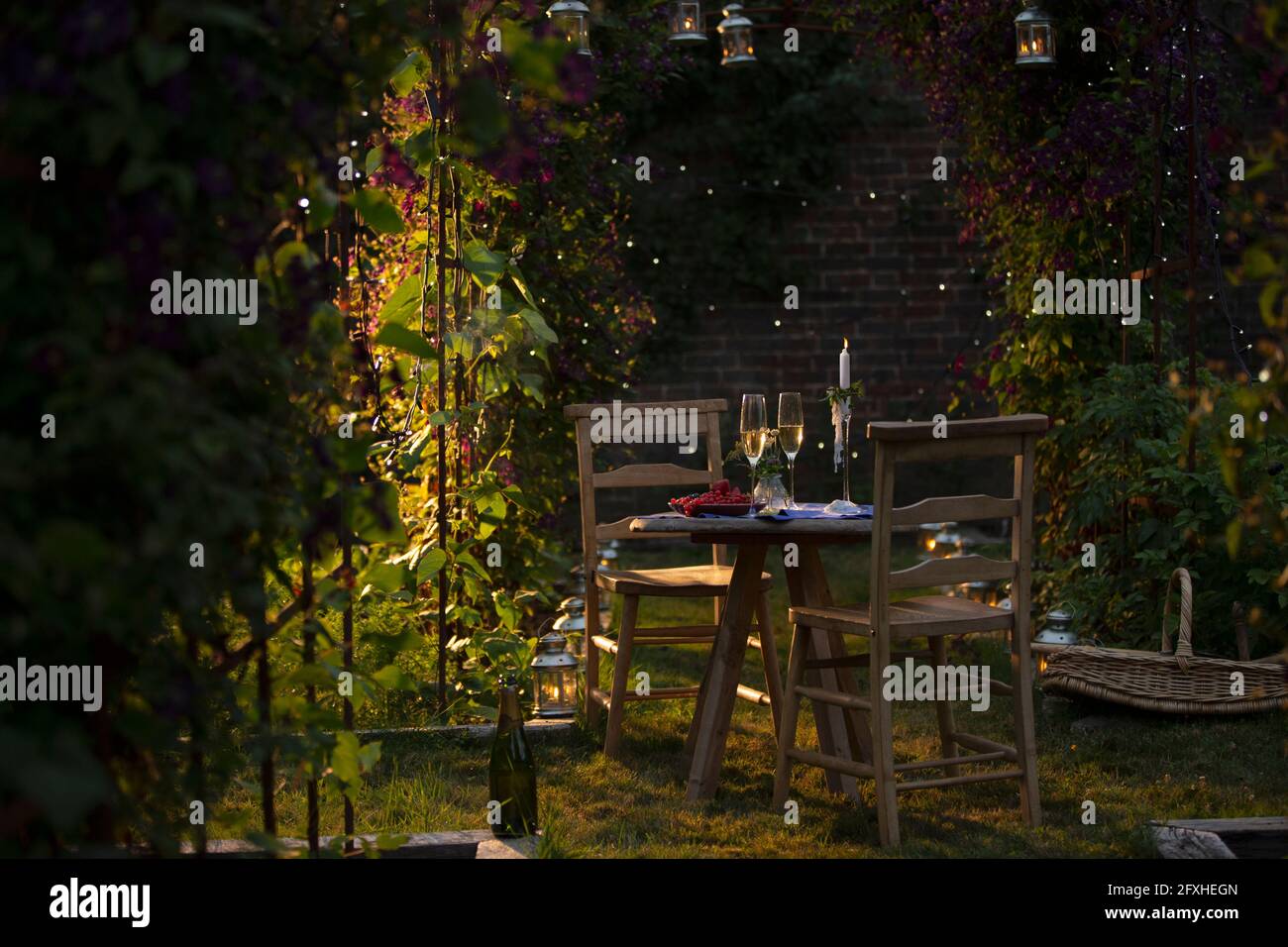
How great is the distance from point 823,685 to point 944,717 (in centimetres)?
32

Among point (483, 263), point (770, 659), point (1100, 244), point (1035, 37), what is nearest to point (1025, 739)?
point (770, 659)

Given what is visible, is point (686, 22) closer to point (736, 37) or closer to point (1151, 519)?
point (736, 37)

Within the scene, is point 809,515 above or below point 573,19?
below

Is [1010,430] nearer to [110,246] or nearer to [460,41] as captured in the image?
[460,41]

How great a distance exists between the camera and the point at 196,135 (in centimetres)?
139

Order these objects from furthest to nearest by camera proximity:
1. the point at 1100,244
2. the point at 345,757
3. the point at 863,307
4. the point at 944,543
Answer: the point at 863,307
the point at 944,543
the point at 1100,244
the point at 345,757

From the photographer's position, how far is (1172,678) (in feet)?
13.1

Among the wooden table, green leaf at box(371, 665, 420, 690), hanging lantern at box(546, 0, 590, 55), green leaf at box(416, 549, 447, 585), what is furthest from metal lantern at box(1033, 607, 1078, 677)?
green leaf at box(371, 665, 420, 690)

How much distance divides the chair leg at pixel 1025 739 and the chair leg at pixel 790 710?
46 centimetres

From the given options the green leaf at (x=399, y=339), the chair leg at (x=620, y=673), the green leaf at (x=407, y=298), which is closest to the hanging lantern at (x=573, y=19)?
the green leaf at (x=407, y=298)

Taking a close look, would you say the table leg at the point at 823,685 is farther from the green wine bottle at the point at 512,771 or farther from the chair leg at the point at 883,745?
the green wine bottle at the point at 512,771

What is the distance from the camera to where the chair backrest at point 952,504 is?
2.92 m
